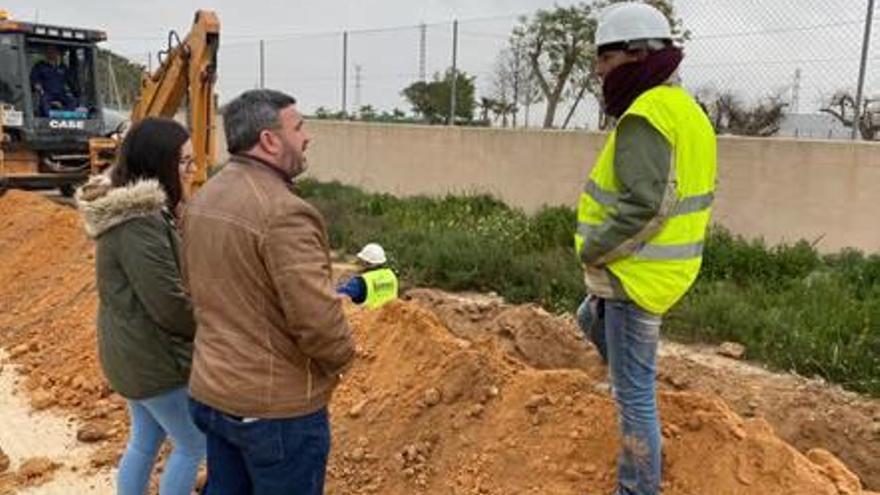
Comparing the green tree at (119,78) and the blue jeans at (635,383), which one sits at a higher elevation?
the green tree at (119,78)

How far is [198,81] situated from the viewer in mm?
10727

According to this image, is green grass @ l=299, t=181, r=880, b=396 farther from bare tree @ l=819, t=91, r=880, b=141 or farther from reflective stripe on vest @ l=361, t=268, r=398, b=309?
Result: reflective stripe on vest @ l=361, t=268, r=398, b=309

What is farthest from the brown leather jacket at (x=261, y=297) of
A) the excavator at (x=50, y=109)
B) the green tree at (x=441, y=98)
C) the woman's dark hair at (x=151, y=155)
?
the green tree at (x=441, y=98)

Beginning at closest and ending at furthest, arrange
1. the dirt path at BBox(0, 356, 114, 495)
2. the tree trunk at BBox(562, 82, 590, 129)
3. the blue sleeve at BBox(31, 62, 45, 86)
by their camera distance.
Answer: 1. the dirt path at BBox(0, 356, 114, 495)
2. the tree trunk at BBox(562, 82, 590, 129)
3. the blue sleeve at BBox(31, 62, 45, 86)

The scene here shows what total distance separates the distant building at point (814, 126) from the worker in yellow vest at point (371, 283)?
824cm

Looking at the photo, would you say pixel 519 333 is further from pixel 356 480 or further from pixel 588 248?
pixel 588 248

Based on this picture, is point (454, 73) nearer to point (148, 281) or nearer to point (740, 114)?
point (740, 114)

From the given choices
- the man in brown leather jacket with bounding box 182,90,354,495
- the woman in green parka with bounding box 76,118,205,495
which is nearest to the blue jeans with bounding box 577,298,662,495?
the man in brown leather jacket with bounding box 182,90,354,495

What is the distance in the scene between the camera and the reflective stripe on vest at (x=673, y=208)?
129 inches

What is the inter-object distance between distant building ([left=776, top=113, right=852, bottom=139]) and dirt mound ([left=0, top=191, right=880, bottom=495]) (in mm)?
4715

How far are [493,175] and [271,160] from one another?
11.4 metres

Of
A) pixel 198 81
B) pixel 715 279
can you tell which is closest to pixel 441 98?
pixel 198 81

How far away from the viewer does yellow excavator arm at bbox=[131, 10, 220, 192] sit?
34.6 feet

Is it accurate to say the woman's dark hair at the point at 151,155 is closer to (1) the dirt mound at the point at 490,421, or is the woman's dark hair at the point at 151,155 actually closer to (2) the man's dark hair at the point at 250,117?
(2) the man's dark hair at the point at 250,117
